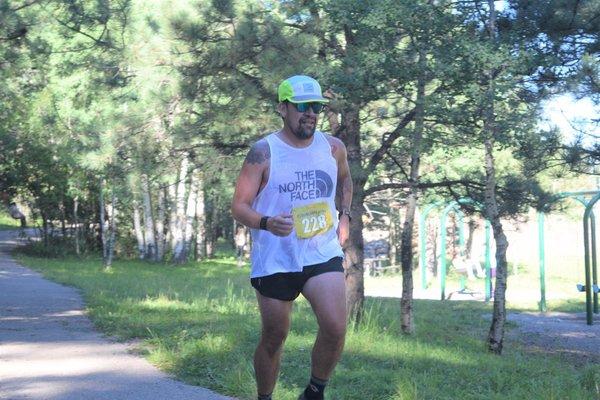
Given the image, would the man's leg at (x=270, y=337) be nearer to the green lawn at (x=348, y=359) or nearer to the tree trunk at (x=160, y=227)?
the green lawn at (x=348, y=359)

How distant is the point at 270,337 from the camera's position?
4844mm

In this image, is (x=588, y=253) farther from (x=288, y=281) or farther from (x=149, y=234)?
(x=149, y=234)

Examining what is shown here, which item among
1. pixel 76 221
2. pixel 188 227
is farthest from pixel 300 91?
pixel 188 227

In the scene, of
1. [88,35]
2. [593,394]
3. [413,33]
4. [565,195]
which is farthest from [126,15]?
[593,394]

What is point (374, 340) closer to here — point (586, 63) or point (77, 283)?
point (586, 63)

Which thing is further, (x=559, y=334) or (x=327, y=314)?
(x=559, y=334)

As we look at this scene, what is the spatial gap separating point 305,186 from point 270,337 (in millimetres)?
852

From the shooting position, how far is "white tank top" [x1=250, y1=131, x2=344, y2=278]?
4.72 metres

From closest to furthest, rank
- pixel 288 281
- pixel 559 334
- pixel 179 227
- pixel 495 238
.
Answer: pixel 288 281 < pixel 495 238 < pixel 559 334 < pixel 179 227

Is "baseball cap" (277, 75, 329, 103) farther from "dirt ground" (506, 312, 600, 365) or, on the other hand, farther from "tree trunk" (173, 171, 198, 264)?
"tree trunk" (173, 171, 198, 264)

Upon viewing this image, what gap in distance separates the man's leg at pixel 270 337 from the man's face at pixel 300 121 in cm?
91

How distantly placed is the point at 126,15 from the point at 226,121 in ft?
6.53

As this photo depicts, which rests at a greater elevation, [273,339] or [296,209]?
[296,209]

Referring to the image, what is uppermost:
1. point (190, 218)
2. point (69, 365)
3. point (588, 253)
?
point (190, 218)
